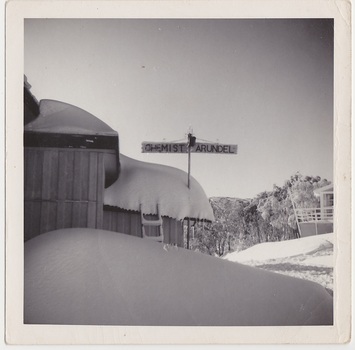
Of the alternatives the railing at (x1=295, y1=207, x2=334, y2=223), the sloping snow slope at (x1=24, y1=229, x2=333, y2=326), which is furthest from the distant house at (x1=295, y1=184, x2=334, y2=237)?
the sloping snow slope at (x1=24, y1=229, x2=333, y2=326)

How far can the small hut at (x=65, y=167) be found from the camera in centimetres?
239

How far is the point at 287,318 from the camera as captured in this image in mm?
2396

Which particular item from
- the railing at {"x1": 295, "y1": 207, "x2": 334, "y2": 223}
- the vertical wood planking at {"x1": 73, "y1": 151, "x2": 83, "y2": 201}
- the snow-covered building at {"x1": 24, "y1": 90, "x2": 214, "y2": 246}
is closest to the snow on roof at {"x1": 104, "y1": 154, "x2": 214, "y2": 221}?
the snow-covered building at {"x1": 24, "y1": 90, "x2": 214, "y2": 246}

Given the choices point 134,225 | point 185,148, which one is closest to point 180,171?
point 185,148

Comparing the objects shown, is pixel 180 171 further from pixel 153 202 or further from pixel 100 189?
pixel 100 189

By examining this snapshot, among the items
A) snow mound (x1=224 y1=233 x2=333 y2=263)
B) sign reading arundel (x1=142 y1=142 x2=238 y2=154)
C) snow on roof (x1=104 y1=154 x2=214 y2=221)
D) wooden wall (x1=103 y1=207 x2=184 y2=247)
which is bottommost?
snow mound (x1=224 y1=233 x2=333 y2=263)

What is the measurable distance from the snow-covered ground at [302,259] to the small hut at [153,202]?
0.68 ft

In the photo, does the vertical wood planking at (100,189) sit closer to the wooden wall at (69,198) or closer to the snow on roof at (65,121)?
the wooden wall at (69,198)

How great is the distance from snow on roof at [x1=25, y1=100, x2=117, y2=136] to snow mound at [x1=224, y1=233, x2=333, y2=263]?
659 millimetres

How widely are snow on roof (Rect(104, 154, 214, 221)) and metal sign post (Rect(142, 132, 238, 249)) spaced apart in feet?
0.13

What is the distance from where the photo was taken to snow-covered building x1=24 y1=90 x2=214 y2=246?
2393mm

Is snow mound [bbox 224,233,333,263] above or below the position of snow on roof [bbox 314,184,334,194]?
below

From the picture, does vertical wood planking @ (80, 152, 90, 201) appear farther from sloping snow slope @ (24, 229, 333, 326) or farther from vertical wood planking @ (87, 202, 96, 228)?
sloping snow slope @ (24, 229, 333, 326)

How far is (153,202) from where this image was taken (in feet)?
8.19
